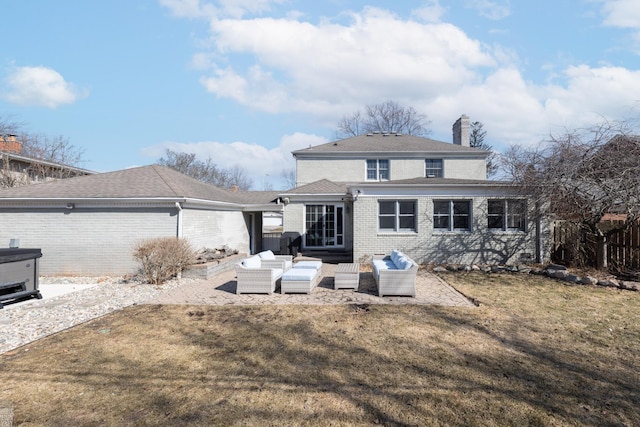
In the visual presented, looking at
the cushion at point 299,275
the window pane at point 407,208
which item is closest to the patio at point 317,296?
the cushion at point 299,275

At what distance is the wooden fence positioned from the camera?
1148 centimetres

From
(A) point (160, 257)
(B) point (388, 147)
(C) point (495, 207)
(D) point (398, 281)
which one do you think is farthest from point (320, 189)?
(D) point (398, 281)

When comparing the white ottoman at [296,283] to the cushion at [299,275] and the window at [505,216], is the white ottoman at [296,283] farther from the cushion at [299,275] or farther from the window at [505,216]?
the window at [505,216]

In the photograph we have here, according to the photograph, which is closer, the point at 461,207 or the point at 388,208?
the point at 461,207

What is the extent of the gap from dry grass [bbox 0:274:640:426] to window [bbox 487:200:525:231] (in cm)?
698

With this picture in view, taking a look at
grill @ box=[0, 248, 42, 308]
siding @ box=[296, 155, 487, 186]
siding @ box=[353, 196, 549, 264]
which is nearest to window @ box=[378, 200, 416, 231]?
siding @ box=[353, 196, 549, 264]

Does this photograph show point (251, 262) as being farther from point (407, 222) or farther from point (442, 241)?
point (442, 241)

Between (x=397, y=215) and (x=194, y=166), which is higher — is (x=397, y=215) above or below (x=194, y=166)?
below

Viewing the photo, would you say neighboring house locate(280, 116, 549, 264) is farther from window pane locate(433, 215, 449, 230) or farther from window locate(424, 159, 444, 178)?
window locate(424, 159, 444, 178)

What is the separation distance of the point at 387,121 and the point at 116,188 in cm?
3284

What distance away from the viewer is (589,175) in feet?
37.1

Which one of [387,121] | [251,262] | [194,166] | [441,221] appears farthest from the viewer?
[194,166]

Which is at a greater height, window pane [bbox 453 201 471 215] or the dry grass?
window pane [bbox 453 201 471 215]

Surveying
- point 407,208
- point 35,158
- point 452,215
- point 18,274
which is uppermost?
point 35,158
